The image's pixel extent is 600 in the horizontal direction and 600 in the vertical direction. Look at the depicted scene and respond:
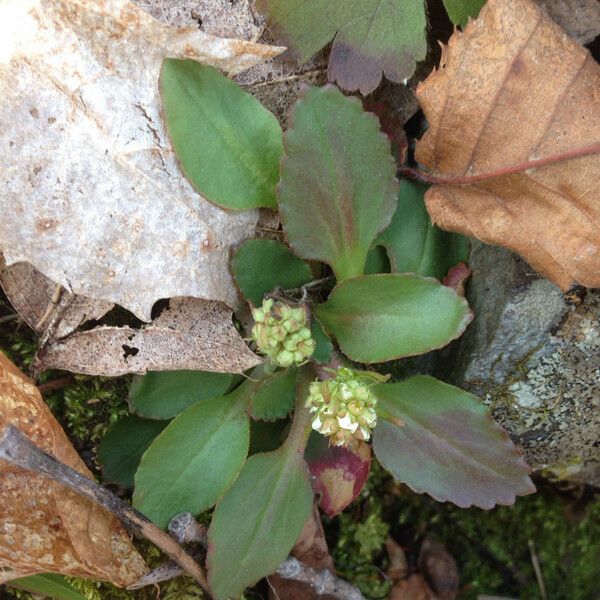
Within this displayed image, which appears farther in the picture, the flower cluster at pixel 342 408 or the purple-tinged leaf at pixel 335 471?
the purple-tinged leaf at pixel 335 471

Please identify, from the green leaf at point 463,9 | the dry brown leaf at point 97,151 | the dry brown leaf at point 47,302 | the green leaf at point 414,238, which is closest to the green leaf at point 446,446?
the green leaf at point 414,238

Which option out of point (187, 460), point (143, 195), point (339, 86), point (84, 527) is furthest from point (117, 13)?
point (84, 527)

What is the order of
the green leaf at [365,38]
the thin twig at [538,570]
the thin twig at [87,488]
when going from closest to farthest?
1. the thin twig at [87,488]
2. the green leaf at [365,38]
3. the thin twig at [538,570]

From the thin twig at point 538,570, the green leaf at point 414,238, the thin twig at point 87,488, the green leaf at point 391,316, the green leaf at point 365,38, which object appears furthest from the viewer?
the thin twig at point 538,570

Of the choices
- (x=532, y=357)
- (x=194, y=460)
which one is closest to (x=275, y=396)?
(x=194, y=460)

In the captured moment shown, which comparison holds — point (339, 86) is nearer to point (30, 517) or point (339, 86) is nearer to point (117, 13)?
point (117, 13)

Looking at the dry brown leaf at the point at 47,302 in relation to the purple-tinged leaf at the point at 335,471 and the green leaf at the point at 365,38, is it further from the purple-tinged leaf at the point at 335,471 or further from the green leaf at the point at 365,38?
the green leaf at the point at 365,38
